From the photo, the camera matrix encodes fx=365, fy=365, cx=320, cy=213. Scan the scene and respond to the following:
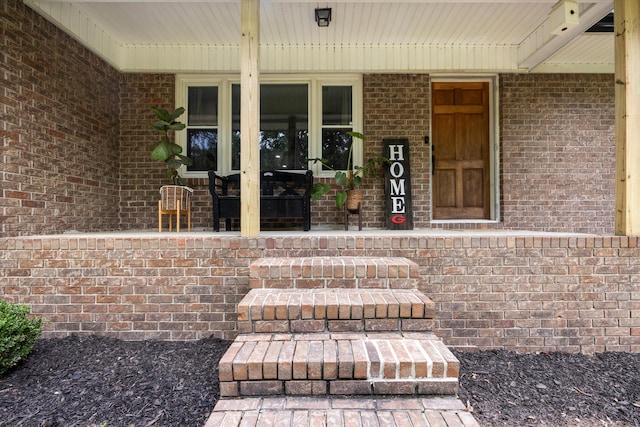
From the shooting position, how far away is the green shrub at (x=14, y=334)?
7.07 feet

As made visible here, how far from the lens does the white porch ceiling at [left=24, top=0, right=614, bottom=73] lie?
392 centimetres

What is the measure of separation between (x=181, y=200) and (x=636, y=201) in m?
4.31

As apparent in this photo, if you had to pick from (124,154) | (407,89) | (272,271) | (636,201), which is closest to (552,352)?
(636,201)

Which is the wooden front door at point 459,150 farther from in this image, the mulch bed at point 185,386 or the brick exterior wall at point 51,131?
the brick exterior wall at point 51,131

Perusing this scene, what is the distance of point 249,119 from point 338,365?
2.06 metres

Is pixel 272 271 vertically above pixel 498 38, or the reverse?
pixel 498 38

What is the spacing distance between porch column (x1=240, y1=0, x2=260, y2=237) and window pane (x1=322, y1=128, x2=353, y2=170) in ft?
7.32

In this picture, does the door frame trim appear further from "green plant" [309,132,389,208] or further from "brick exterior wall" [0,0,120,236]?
"brick exterior wall" [0,0,120,236]

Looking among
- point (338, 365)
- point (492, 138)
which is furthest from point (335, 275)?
point (492, 138)

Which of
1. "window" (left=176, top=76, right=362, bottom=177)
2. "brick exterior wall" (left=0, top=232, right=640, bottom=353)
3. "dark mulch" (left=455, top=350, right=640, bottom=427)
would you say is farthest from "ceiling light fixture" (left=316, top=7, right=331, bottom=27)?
"dark mulch" (left=455, top=350, right=640, bottom=427)

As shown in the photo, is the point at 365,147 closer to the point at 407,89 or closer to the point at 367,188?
the point at 367,188

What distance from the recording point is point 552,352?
9.48 feet

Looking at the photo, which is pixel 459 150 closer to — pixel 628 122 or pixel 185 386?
pixel 628 122

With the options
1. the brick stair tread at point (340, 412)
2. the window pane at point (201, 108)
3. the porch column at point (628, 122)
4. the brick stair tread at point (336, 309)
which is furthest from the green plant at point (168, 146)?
the porch column at point (628, 122)
